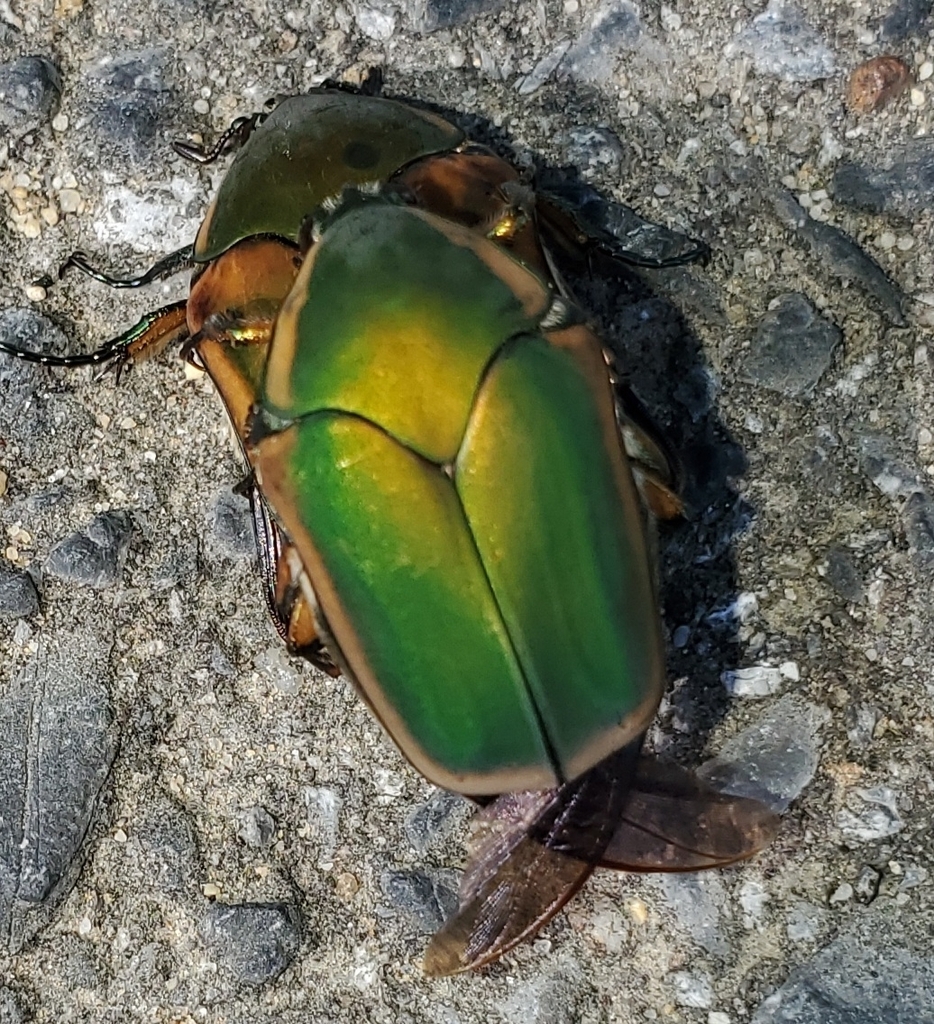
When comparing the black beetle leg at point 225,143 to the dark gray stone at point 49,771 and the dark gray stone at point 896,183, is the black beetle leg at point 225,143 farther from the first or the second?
the dark gray stone at point 896,183

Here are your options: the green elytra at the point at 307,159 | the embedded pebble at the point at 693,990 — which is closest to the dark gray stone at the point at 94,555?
the green elytra at the point at 307,159

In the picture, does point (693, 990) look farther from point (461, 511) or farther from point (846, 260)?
point (846, 260)

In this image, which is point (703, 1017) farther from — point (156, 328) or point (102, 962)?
point (156, 328)

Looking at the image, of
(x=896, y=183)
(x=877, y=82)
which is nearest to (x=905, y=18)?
(x=877, y=82)

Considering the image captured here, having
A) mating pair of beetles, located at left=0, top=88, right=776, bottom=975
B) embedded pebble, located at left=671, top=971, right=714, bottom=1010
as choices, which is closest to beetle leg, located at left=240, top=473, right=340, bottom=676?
mating pair of beetles, located at left=0, top=88, right=776, bottom=975

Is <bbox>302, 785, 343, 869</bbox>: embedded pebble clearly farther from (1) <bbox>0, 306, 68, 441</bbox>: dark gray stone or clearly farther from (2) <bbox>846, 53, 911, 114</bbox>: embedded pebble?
(2) <bbox>846, 53, 911, 114</bbox>: embedded pebble

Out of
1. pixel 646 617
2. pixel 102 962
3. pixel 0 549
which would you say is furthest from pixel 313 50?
pixel 102 962
